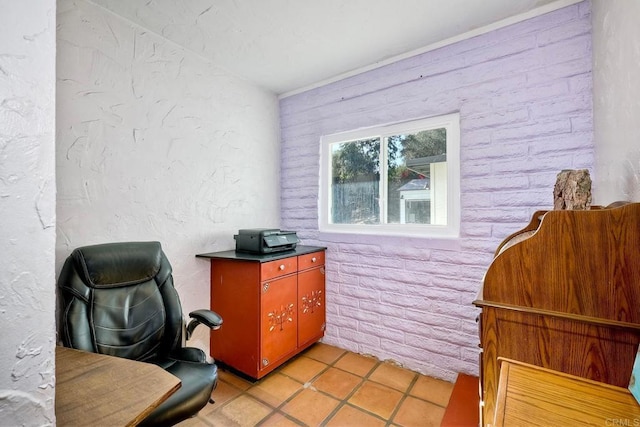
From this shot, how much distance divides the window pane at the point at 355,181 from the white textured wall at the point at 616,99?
1458 mm

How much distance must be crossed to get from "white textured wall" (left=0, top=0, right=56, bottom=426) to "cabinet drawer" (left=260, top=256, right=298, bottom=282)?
1486 millimetres

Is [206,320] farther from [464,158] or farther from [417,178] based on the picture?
[464,158]

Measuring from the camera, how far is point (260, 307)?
2070 mm

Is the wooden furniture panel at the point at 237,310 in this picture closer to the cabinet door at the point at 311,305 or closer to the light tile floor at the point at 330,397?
the light tile floor at the point at 330,397

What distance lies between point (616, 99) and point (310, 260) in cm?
217

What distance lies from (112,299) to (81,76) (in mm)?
1366

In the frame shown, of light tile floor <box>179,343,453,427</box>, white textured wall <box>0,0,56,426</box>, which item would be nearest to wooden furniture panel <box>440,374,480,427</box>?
light tile floor <box>179,343,453,427</box>

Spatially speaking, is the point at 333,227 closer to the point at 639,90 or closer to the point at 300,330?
the point at 300,330

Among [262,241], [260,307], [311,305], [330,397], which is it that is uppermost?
[262,241]

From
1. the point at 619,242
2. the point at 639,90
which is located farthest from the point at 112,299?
the point at 639,90

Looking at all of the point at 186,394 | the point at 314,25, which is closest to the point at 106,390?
the point at 186,394

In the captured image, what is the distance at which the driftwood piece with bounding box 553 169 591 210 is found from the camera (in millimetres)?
1102

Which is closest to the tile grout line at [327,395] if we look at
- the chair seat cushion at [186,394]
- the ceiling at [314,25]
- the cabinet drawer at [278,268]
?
the chair seat cushion at [186,394]

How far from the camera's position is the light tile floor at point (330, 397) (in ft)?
5.70
